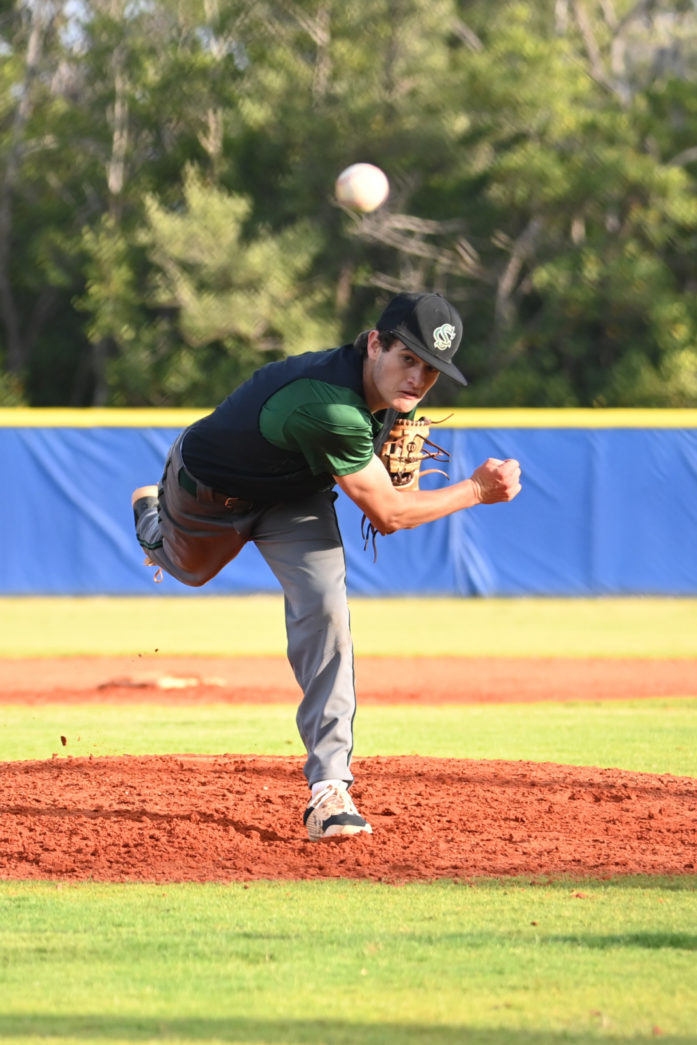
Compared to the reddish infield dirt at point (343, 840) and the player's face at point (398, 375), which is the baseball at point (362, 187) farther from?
the player's face at point (398, 375)

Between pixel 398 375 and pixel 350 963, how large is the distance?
160 centimetres

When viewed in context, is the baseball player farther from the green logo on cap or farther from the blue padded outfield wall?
the blue padded outfield wall

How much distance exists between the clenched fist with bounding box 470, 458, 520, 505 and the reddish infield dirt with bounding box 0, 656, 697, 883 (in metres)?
1.11

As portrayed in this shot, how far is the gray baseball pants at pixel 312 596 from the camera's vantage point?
4414 mm

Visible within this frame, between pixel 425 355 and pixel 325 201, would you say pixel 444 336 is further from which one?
pixel 325 201

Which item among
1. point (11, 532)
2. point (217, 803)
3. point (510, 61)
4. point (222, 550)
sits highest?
point (510, 61)

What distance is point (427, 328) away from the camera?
397 cm

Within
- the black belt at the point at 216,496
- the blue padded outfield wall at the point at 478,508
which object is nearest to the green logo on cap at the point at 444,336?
the black belt at the point at 216,496

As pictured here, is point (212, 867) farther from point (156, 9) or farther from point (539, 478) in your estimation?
point (156, 9)

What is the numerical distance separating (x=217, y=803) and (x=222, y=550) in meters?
0.94

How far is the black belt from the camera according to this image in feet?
14.7

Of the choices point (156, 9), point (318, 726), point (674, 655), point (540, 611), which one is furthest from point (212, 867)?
point (156, 9)

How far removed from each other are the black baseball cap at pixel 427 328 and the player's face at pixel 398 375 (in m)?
0.03

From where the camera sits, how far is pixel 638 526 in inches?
599
